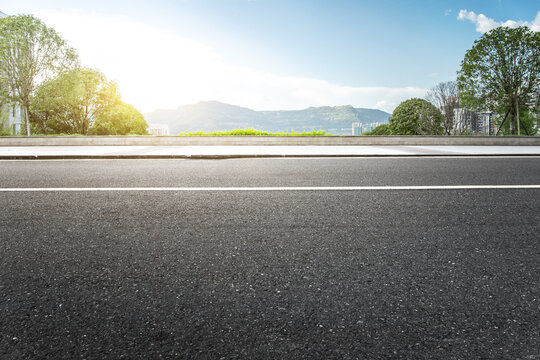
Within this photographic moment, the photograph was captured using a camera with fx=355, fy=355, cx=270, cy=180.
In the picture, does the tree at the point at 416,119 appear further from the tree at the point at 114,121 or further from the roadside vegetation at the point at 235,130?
the tree at the point at 114,121

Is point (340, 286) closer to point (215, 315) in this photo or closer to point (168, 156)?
point (215, 315)

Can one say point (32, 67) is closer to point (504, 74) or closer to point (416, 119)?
point (504, 74)

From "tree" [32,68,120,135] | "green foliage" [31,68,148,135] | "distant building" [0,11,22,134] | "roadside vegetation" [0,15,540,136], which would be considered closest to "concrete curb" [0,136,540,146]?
"roadside vegetation" [0,15,540,136]

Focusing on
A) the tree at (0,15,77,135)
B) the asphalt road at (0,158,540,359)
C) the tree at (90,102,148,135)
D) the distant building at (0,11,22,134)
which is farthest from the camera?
the tree at (90,102,148,135)

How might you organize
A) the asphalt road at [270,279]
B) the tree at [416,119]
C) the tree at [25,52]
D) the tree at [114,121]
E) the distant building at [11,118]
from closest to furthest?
the asphalt road at [270,279], the tree at [25,52], the distant building at [11,118], the tree at [416,119], the tree at [114,121]

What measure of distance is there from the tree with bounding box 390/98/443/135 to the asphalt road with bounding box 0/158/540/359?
1649 inches

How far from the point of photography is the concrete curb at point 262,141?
63.7 ft

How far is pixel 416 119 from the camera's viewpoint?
155 feet

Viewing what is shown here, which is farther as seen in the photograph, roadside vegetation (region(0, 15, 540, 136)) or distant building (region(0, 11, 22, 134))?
distant building (region(0, 11, 22, 134))

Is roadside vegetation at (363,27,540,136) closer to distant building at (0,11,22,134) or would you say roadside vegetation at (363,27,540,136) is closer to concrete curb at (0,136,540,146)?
concrete curb at (0,136,540,146)

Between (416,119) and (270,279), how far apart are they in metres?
49.4

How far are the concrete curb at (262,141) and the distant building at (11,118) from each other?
832 inches

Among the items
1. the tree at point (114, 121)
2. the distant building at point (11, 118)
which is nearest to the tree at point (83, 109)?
the tree at point (114, 121)

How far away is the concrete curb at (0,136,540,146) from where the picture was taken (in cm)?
1942
